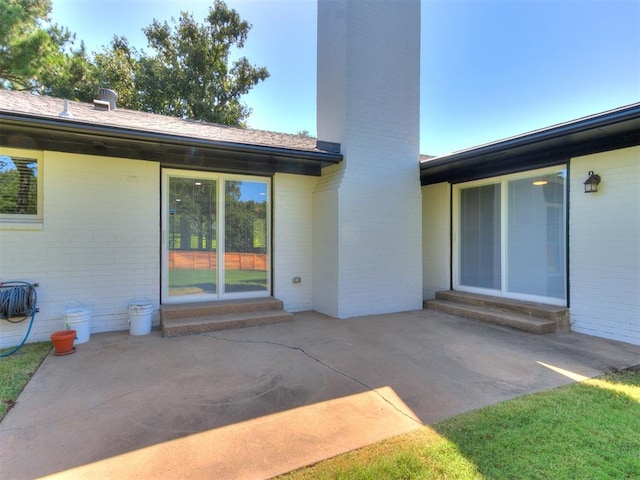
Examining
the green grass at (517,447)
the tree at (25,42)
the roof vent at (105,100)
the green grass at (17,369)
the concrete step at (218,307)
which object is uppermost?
the tree at (25,42)

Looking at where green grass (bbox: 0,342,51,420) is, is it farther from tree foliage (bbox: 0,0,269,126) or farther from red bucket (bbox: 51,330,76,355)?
tree foliage (bbox: 0,0,269,126)

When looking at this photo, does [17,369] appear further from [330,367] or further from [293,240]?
[293,240]

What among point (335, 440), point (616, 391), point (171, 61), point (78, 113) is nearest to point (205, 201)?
point (78, 113)

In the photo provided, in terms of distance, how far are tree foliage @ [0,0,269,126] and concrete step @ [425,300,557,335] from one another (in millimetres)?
14570

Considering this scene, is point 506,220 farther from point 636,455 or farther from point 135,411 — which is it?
point 135,411

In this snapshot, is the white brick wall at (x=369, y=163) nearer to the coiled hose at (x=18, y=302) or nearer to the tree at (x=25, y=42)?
the coiled hose at (x=18, y=302)

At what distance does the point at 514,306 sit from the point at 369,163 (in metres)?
3.65

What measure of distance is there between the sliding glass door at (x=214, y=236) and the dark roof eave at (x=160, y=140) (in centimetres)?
74

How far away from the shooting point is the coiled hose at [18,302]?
436cm

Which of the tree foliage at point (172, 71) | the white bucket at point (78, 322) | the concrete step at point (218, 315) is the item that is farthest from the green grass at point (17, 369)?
the tree foliage at point (172, 71)

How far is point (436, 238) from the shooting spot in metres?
7.59

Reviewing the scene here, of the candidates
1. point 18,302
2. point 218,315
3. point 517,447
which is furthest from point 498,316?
point 18,302

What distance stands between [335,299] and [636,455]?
14.4 feet

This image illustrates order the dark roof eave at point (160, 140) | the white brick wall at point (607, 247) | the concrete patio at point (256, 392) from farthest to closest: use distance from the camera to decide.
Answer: the white brick wall at point (607, 247), the dark roof eave at point (160, 140), the concrete patio at point (256, 392)
